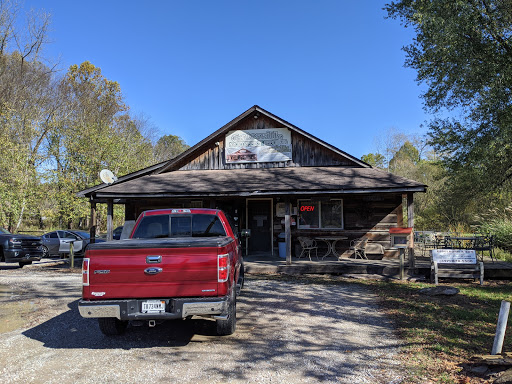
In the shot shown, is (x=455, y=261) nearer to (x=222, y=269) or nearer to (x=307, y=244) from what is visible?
(x=307, y=244)

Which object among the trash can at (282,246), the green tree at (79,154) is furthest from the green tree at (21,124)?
the trash can at (282,246)

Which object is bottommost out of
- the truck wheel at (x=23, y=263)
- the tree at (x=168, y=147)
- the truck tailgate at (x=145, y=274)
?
the truck wheel at (x=23, y=263)

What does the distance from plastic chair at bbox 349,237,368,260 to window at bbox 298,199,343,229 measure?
98 cm

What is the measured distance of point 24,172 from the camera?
24500mm

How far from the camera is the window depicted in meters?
14.5

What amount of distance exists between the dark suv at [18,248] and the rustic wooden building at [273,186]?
8.58 feet

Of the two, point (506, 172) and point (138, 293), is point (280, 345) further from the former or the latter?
point (506, 172)

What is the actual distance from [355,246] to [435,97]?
7.40 meters

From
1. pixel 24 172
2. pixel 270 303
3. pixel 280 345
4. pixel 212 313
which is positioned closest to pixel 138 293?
pixel 212 313

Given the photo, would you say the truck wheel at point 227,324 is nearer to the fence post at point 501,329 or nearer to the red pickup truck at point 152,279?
the red pickup truck at point 152,279

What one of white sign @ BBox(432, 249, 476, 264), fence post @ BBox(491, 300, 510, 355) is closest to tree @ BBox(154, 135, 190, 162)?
white sign @ BBox(432, 249, 476, 264)

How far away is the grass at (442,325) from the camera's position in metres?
4.34

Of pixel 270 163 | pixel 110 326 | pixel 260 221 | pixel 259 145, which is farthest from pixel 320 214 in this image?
pixel 110 326

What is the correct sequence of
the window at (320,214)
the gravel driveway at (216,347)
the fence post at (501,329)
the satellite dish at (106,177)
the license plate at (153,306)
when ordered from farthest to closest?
the satellite dish at (106,177) < the window at (320,214) < the license plate at (153,306) < the fence post at (501,329) < the gravel driveway at (216,347)
